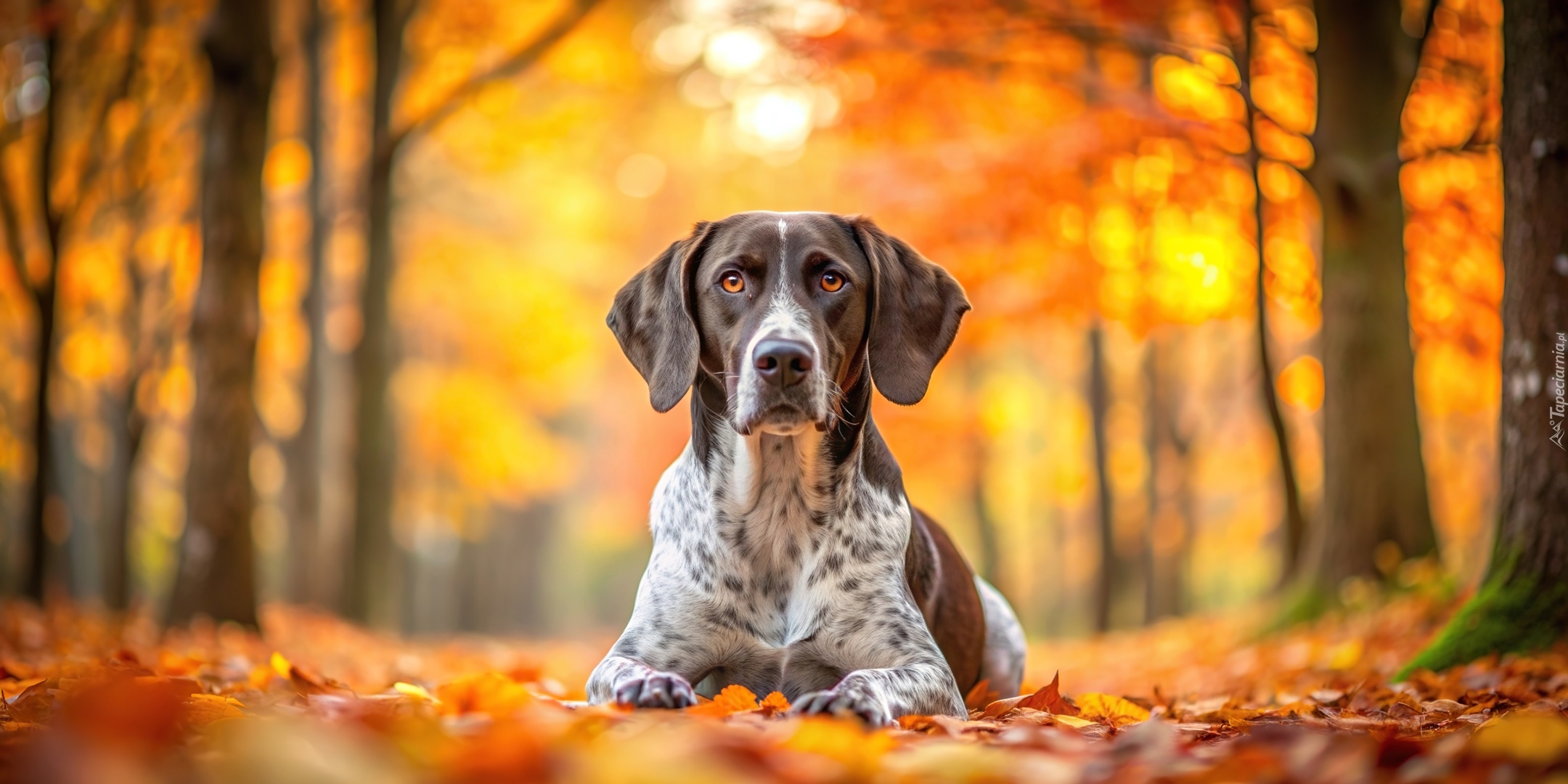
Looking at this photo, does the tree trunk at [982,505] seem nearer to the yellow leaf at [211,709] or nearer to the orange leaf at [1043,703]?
the orange leaf at [1043,703]

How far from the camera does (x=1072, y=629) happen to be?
83.7 ft

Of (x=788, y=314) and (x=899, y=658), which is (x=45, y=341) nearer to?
(x=788, y=314)

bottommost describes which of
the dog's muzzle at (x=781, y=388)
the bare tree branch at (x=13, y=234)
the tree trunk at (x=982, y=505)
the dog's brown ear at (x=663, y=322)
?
the tree trunk at (x=982, y=505)

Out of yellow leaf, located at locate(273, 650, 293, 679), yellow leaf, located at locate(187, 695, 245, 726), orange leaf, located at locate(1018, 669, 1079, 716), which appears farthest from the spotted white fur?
yellow leaf, located at locate(273, 650, 293, 679)

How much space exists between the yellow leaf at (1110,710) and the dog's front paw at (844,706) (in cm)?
90

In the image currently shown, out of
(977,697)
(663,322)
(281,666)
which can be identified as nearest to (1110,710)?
(977,697)

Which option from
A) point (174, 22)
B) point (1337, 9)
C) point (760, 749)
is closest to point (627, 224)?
point (174, 22)

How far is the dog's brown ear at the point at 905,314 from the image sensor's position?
13.4 ft

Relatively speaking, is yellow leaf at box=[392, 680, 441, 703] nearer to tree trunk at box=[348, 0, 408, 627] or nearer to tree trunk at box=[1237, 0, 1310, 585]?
tree trunk at box=[1237, 0, 1310, 585]

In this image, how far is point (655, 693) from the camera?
3125mm

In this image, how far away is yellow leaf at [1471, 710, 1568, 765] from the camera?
80.4 inches

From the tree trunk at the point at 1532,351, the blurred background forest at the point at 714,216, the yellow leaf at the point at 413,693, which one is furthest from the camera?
the blurred background forest at the point at 714,216

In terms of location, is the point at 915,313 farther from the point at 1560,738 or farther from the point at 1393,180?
the point at 1393,180

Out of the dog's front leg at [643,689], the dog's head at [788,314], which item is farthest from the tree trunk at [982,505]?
the dog's front leg at [643,689]
